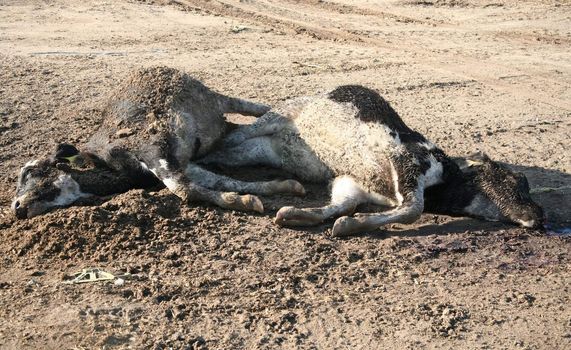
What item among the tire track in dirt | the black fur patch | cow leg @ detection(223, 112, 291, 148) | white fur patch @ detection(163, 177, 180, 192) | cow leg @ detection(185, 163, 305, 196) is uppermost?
the black fur patch

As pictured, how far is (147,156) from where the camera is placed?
6.67 m

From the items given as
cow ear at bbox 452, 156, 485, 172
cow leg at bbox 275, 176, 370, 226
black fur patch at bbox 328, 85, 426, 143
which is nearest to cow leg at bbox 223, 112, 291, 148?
black fur patch at bbox 328, 85, 426, 143

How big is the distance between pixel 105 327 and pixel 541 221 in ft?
11.1

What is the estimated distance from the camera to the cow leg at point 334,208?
6184mm

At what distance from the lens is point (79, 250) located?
5.82 m

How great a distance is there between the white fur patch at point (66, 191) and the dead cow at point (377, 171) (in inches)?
61.8

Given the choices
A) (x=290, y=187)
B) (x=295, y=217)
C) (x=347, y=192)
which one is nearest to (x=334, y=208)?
(x=347, y=192)

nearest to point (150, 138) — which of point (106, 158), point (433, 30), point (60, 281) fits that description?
point (106, 158)

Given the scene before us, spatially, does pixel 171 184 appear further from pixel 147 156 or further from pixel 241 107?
pixel 241 107

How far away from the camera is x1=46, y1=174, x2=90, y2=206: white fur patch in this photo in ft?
20.5

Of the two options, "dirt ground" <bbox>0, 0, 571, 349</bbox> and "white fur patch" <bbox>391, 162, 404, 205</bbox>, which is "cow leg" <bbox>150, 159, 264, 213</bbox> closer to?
"dirt ground" <bbox>0, 0, 571, 349</bbox>

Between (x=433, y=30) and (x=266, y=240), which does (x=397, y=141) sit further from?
(x=433, y=30)

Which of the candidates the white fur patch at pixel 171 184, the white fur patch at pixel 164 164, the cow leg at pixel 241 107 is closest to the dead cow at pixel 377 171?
the cow leg at pixel 241 107

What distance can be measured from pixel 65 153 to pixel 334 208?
7.17ft
